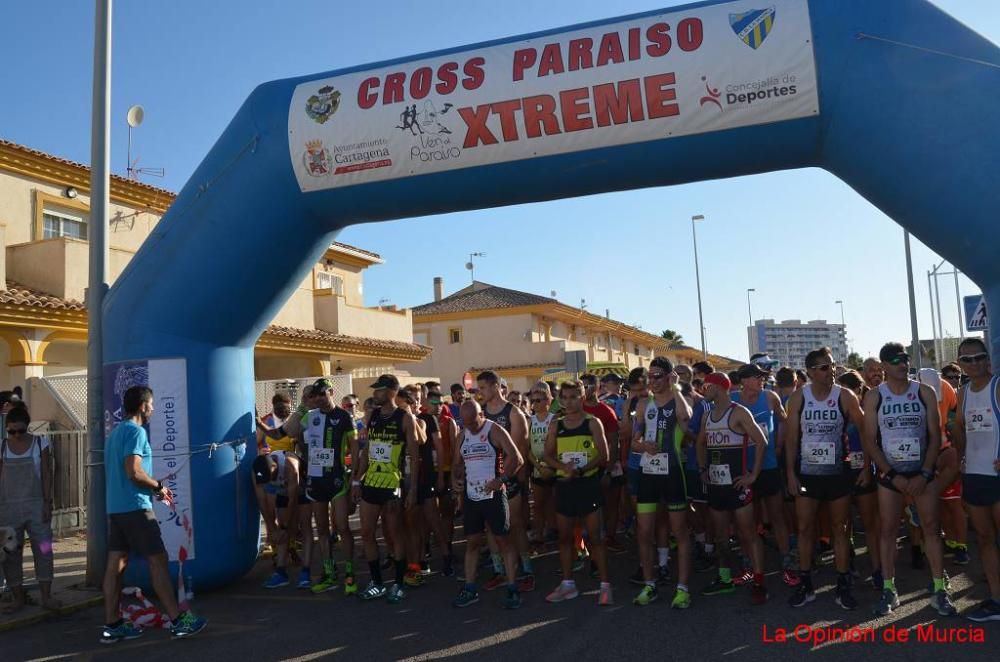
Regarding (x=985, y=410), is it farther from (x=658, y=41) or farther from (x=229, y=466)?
(x=229, y=466)

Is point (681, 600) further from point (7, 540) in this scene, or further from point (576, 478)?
point (7, 540)

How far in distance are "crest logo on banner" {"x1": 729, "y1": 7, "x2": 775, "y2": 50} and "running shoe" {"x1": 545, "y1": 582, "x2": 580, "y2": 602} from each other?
15.8ft

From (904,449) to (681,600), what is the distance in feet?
6.88

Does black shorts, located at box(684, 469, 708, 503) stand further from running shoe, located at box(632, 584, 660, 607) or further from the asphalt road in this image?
running shoe, located at box(632, 584, 660, 607)

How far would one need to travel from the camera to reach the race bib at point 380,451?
23.7ft

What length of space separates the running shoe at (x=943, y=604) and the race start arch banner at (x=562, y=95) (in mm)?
3829

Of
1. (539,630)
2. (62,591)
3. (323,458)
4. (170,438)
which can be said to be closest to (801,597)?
(539,630)

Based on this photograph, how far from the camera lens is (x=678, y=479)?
6469 mm

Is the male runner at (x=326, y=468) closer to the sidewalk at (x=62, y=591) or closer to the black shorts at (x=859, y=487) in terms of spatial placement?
the sidewalk at (x=62, y=591)

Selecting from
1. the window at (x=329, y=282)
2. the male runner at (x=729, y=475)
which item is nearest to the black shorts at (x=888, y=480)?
the male runner at (x=729, y=475)

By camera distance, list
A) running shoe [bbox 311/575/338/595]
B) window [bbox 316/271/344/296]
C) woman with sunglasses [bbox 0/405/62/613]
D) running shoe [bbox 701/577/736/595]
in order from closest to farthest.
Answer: running shoe [bbox 701/577/736/595], woman with sunglasses [bbox 0/405/62/613], running shoe [bbox 311/575/338/595], window [bbox 316/271/344/296]

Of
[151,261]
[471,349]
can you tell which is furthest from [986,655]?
[471,349]

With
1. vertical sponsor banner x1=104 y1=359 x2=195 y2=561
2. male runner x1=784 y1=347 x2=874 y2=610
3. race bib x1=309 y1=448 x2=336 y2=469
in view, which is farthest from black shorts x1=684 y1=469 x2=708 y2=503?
vertical sponsor banner x1=104 y1=359 x2=195 y2=561

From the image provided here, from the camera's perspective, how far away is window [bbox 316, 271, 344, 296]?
24.1 m
